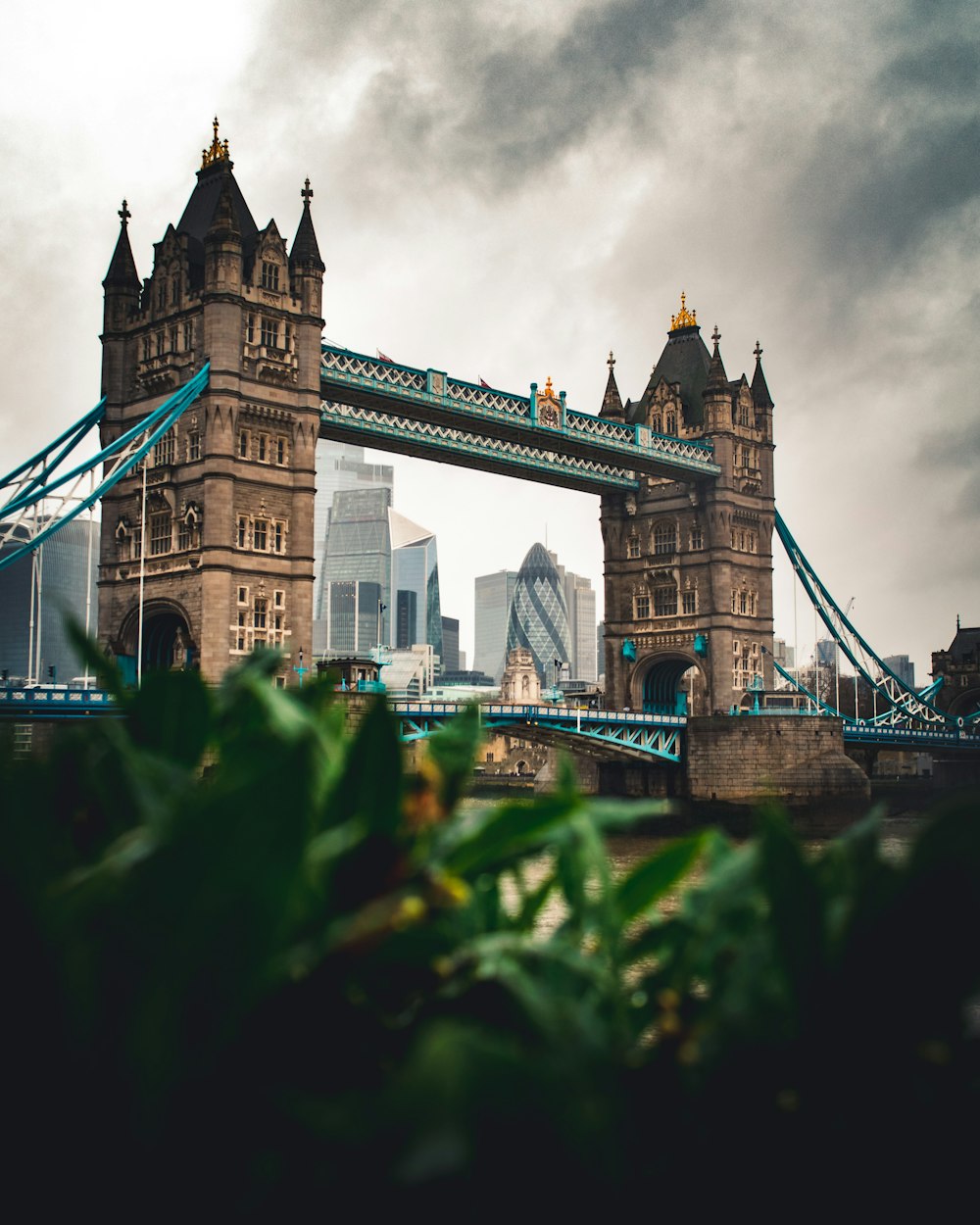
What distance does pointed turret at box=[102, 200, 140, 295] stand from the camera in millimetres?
43938

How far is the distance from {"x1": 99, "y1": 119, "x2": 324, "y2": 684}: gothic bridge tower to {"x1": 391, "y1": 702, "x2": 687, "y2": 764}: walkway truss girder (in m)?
5.04

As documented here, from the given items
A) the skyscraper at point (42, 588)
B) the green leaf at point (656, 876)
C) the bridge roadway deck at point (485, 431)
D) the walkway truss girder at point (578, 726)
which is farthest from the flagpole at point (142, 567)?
the skyscraper at point (42, 588)

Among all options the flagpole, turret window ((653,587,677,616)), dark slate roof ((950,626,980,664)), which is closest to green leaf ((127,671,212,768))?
the flagpole

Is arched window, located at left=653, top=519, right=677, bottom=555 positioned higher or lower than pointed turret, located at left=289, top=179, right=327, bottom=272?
lower

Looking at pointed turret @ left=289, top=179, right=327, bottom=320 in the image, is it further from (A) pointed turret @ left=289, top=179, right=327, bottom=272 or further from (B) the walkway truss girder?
(B) the walkway truss girder

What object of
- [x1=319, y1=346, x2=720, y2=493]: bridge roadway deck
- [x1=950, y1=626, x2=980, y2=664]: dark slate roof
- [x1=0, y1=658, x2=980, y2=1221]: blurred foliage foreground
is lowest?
[x1=0, y1=658, x2=980, y2=1221]: blurred foliage foreground

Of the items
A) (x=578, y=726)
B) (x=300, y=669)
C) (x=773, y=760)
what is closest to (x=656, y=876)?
(x=300, y=669)

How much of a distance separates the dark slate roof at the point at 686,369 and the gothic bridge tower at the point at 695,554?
7 centimetres

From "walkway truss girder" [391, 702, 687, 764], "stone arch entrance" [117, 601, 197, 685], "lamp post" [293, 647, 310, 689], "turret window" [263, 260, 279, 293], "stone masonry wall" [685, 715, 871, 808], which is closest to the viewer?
"lamp post" [293, 647, 310, 689]

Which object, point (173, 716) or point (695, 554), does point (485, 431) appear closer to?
point (695, 554)

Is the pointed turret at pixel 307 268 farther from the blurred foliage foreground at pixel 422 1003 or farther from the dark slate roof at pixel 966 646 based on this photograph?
the dark slate roof at pixel 966 646

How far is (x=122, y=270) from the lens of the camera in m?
44.2

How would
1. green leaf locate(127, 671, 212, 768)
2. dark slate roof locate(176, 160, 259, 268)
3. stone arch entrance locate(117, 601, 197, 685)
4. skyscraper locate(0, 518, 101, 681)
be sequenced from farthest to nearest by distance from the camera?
skyscraper locate(0, 518, 101, 681) < dark slate roof locate(176, 160, 259, 268) < stone arch entrance locate(117, 601, 197, 685) < green leaf locate(127, 671, 212, 768)

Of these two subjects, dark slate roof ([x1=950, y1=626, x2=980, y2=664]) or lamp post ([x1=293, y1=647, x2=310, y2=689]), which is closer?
lamp post ([x1=293, y1=647, x2=310, y2=689])
